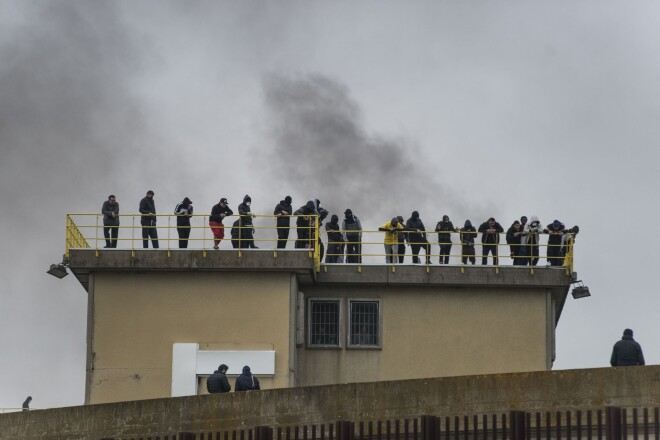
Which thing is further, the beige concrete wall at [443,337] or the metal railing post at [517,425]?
the beige concrete wall at [443,337]

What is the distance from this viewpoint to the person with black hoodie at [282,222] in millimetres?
39750

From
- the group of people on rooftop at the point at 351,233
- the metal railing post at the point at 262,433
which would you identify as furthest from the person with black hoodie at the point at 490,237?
the metal railing post at the point at 262,433

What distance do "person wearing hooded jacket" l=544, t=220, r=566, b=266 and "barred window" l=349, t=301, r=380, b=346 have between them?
4464mm

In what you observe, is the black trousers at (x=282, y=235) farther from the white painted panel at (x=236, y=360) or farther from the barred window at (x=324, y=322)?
the white painted panel at (x=236, y=360)

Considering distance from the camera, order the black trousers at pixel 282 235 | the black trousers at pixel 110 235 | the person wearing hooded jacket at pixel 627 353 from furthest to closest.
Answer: the black trousers at pixel 110 235 < the black trousers at pixel 282 235 < the person wearing hooded jacket at pixel 627 353

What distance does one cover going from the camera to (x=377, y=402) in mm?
27422

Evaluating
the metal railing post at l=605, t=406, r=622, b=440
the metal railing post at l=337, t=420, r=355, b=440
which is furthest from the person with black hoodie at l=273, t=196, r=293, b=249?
the metal railing post at l=605, t=406, r=622, b=440

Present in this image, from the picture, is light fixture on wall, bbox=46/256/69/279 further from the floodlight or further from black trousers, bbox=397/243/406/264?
black trousers, bbox=397/243/406/264

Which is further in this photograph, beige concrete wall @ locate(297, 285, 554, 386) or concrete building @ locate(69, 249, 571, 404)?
beige concrete wall @ locate(297, 285, 554, 386)

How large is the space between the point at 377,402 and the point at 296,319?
40.5 ft

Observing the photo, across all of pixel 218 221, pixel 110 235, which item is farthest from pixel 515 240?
pixel 110 235

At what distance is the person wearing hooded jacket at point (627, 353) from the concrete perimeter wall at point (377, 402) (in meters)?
2.53

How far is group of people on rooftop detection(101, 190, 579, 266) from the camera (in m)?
40.0

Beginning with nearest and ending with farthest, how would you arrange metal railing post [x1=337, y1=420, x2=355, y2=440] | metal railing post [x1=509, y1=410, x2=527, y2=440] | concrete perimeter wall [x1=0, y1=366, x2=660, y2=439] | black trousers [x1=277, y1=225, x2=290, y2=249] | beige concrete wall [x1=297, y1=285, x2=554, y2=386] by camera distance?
1. metal railing post [x1=509, y1=410, x2=527, y2=440]
2. metal railing post [x1=337, y1=420, x2=355, y2=440]
3. concrete perimeter wall [x1=0, y1=366, x2=660, y2=439]
4. black trousers [x1=277, y1=225, x2=290, y2=249]
5. beige concrete wall [x1=297, y1=285, x2=554, y2=386]
